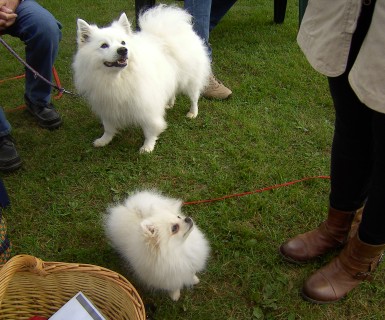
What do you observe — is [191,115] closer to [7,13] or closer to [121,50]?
[121,50]

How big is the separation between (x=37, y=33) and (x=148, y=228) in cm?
180

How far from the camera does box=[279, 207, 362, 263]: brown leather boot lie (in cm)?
174

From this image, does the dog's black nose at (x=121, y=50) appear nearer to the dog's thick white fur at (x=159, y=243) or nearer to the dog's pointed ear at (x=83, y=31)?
the dog's pointed ear at (x=83, y=31)

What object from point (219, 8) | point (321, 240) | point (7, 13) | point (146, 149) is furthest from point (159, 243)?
point (219, 8)

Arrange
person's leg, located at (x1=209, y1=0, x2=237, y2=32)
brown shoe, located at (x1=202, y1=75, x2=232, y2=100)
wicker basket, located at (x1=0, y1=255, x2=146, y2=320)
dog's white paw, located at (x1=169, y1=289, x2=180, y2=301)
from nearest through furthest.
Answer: wicker basket, located at (x1=0, y1=255, x2=146, y2=320) < dog's white paw, located at (x1=169, y1=289, x2=180, y2=301) < brown shoe, located at (x1=202, y1=75, x2=232, y2=100) < person's leg, located at (x1=209, y1=0, x2=237, y2=32)

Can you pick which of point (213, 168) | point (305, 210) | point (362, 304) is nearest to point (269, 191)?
point (305, 210)

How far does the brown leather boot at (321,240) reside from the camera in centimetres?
174

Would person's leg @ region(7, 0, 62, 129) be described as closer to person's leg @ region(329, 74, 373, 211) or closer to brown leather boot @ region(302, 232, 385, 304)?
person's leg @ region(329, 74, 373, 211)

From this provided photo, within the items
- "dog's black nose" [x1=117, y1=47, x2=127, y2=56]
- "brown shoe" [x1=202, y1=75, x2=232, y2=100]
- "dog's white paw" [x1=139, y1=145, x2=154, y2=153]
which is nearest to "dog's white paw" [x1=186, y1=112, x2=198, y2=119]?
"brown shoe" [x1=202, y1=75, x2=232, y2=100]

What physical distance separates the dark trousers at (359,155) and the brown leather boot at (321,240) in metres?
0.10

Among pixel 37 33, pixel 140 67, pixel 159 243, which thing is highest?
pixel 37 33

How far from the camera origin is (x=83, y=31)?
2268mm

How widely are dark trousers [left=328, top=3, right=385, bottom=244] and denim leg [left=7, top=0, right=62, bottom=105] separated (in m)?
2.08

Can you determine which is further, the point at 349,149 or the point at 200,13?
the point at 200,13
